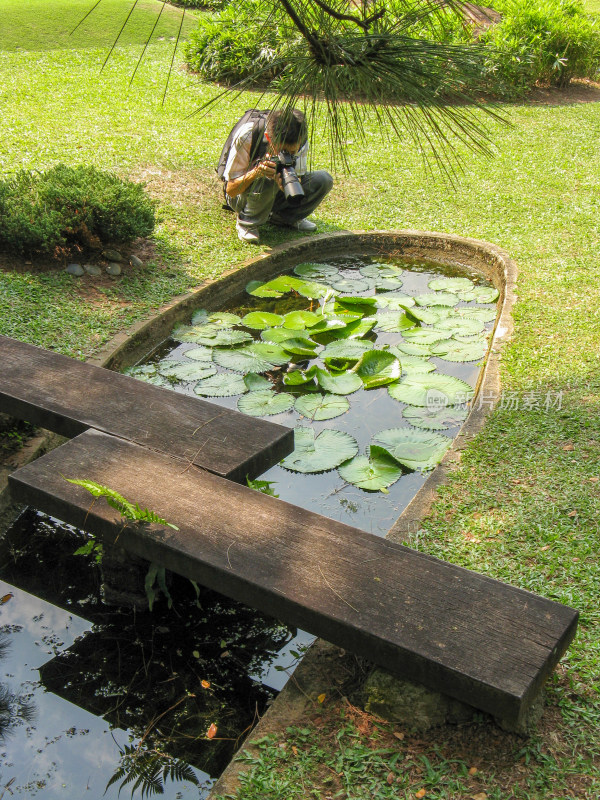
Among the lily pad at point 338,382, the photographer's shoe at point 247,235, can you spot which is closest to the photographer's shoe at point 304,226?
the photographer's shoe at point 247,235

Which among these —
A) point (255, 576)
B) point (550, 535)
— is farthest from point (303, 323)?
point (255, 576)

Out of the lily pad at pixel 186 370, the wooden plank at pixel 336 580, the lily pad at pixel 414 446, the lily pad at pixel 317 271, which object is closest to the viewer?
the wooden plank at pixel 336 580

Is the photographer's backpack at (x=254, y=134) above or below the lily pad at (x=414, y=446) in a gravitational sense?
above

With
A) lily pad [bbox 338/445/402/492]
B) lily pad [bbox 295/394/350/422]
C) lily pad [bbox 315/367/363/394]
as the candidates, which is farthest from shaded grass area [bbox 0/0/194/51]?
lily pad [bbox 338/445/402/492]

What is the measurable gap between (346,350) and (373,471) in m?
1.13

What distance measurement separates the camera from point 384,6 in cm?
178

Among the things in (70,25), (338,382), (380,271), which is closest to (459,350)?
(338,382)

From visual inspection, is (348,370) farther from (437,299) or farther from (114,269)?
(114,269)

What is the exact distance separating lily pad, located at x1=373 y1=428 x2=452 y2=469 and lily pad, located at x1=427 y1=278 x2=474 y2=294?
1749 mm

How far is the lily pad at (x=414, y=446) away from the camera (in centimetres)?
322

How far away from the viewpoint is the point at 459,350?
163 inches

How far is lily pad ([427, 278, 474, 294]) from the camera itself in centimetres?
492

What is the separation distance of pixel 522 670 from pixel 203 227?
14.8 ft

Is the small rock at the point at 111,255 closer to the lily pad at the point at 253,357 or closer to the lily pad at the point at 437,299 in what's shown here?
the lily pad at the point at 253,357
